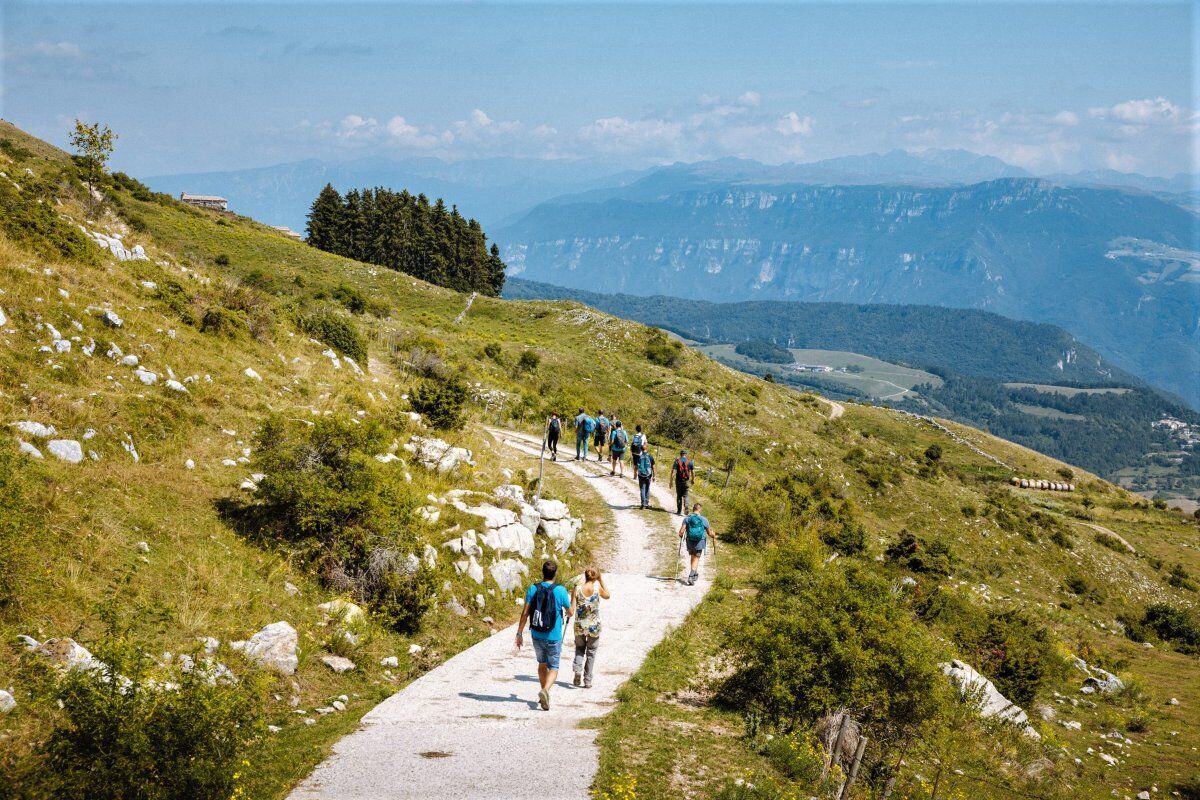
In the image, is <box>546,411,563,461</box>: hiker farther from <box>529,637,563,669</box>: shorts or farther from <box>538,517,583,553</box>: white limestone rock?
<box>529,637,563,669</box>: shorts

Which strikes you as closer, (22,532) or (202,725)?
(202,725)

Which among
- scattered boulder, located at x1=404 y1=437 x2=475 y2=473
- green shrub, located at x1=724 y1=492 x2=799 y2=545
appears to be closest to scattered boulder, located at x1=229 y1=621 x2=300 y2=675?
scattered boulder, located at x1=404 y1=437 x2=475 y2=473

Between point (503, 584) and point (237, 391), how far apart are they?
8.49 m

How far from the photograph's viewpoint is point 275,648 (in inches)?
396

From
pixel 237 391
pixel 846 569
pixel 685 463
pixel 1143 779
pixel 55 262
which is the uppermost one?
pixel 55 262

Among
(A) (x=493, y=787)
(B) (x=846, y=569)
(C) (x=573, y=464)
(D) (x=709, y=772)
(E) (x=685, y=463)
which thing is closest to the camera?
(A) (x=493, y=787)

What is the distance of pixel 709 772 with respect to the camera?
347 inches

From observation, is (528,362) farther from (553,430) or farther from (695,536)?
(695,536)

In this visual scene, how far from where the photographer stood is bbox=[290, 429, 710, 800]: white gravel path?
7789 millimetres

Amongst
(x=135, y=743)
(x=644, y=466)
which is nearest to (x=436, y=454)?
(x=644, y=466)

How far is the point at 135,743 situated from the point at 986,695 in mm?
16426

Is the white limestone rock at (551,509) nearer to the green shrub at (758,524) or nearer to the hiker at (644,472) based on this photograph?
the hiker at (644,472)

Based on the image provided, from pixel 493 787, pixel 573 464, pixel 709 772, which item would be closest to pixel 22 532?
pixel 493 787

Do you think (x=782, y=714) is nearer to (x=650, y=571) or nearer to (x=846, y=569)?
(x=846, y=569)
